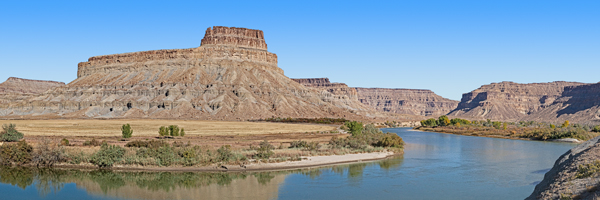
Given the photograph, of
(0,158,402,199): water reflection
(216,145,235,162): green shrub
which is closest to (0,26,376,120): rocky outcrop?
(216,145,235,162): green shrub

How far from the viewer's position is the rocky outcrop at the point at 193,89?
4796 inches

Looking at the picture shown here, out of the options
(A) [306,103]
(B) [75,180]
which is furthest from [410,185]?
(A) [306,103]

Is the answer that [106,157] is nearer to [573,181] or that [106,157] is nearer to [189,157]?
[189,157]

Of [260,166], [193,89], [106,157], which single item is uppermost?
[193,89]

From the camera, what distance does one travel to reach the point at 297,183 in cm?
3138

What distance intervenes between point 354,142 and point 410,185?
17912 mm

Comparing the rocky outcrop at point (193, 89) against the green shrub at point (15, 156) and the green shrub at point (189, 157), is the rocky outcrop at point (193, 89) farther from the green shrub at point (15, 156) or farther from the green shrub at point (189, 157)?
the green shrub at point (189, 157)

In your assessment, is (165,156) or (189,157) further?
(189,157)

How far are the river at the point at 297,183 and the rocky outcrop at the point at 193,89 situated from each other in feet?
262

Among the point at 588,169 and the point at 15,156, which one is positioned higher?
the point at 588,169

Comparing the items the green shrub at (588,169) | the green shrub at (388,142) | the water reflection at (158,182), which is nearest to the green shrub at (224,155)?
the water reflection at (158,182)

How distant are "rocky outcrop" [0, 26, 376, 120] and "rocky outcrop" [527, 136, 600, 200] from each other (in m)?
96.1

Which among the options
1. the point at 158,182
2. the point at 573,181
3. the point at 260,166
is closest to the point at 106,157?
the point at 158,182

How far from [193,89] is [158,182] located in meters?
A: 100
